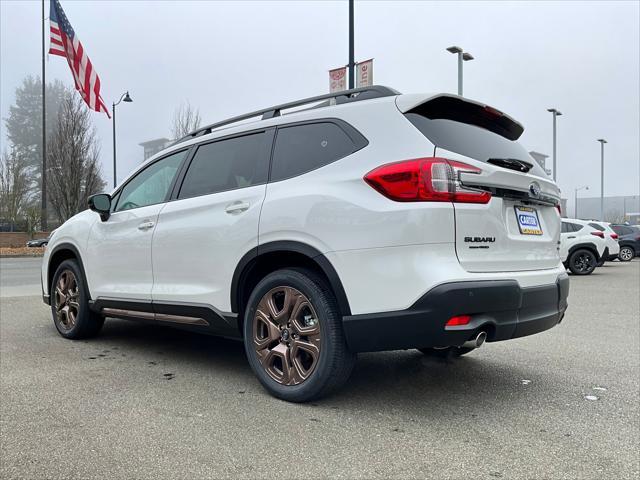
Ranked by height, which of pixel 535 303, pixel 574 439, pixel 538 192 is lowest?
pixel 574 439

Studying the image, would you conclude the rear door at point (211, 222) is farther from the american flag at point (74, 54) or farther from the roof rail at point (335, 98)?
the american flag at point (74, 54)

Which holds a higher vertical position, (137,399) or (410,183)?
(410,183)

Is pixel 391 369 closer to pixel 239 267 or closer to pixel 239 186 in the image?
pixel 239 267

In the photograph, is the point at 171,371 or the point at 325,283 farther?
the point at 171,371

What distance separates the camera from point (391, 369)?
13.8 ft

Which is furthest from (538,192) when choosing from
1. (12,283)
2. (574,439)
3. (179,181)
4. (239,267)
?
(12,283)

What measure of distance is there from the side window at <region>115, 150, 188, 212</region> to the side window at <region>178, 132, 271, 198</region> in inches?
10.4

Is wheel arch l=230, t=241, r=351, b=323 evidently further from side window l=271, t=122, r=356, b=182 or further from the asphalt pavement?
the asphalt pavement

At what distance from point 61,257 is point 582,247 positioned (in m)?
13.7

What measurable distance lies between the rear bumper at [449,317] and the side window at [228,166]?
1.33 metres

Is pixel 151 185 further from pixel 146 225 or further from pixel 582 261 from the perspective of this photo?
pixel 582 261

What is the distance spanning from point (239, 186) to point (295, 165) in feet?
1.73

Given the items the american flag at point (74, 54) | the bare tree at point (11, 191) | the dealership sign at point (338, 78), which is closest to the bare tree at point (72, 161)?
the bare tree at point (11, 191)

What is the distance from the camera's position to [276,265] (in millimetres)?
3600
